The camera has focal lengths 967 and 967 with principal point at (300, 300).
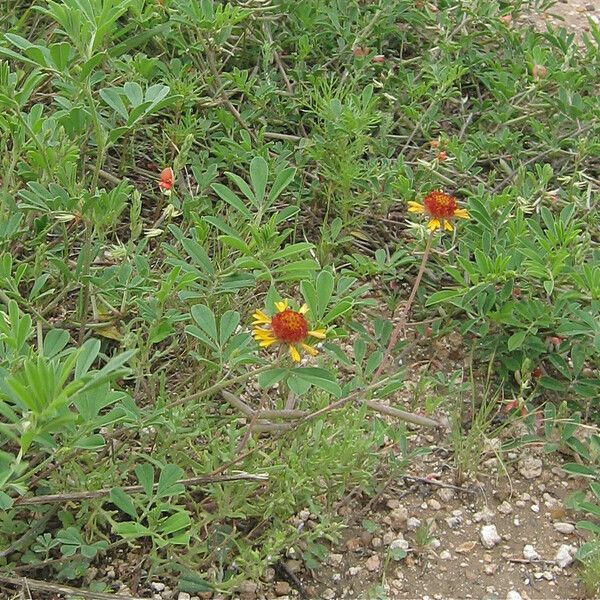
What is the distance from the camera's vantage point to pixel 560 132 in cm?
305

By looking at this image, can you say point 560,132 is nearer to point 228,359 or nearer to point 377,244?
point 377,244

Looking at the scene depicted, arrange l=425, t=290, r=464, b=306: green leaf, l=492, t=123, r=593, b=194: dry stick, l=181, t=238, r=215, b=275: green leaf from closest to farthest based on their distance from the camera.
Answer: l=181, t=238, r=215, b=275: green leaf
l=425, t=290, r=464, b=306: green leaf
l=492, t=123, r=593, b=194: dry stick

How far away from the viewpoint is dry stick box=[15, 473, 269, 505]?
172 centimetres

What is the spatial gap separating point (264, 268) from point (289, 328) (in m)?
0.22

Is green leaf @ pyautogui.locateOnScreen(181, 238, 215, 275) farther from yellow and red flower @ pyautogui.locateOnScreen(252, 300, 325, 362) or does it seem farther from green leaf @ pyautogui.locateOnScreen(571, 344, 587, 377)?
green leaf @ pyautogui.locateOnScreen(571, 344, 587, 377)

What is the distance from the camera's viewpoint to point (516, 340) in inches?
89.1

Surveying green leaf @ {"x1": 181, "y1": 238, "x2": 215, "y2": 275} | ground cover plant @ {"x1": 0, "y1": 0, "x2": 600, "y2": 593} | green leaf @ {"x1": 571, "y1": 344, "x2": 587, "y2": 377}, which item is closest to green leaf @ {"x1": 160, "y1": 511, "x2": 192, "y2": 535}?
ground cover plant @ {"x1": 0, "y1": 0, "x2": 600, "y2": 593}

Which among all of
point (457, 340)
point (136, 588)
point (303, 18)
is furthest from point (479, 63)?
point (136, 588)

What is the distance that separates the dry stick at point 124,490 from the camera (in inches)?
67.7

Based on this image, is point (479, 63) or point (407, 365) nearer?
point (407, 365)

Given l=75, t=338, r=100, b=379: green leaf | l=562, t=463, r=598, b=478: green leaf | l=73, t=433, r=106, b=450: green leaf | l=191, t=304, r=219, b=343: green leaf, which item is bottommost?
l=562, t=463, r=598, b=478: green leaf

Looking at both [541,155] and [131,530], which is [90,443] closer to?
[131,530]

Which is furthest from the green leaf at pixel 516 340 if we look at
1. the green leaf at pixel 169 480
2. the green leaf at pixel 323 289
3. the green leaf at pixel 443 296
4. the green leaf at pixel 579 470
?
the green leaf at pixel 169 480

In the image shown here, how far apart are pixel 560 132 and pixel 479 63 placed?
1.31 feet
